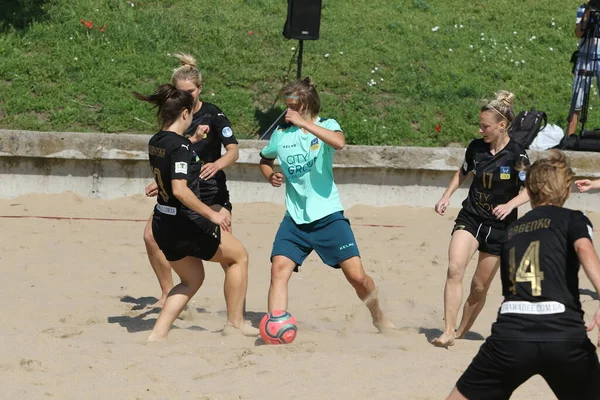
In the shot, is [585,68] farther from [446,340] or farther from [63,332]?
[63,332]

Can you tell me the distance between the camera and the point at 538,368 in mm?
3904

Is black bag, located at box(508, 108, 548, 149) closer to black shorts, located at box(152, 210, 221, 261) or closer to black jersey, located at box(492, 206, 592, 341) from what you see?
black shorts, located at box(152, 210, 221, 261)

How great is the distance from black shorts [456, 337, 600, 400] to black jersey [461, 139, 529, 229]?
228 cm

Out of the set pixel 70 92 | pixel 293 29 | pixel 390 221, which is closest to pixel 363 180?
pixel 390 221

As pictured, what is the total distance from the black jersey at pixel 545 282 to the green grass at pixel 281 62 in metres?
7.11

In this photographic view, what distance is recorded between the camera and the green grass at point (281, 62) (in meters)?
11.4

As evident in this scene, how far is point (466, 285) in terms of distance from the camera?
27.0ft

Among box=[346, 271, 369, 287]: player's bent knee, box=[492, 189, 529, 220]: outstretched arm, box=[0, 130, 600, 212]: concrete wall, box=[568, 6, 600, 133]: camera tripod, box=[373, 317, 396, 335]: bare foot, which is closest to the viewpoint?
box=[492, 189, 529, 220]: outstretched arm

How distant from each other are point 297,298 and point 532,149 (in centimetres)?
415

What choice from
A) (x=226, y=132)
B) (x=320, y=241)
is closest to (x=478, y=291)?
(x=320, y=241)

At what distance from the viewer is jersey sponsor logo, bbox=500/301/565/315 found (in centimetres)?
395

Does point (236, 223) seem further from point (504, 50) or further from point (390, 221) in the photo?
point (504, 50)

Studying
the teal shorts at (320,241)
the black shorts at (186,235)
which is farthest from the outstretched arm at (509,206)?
the black shorts at (186,235)

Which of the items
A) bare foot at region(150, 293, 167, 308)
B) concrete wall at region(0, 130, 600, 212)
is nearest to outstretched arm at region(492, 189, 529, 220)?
bare foot at region(150, 293, 167, 308)
